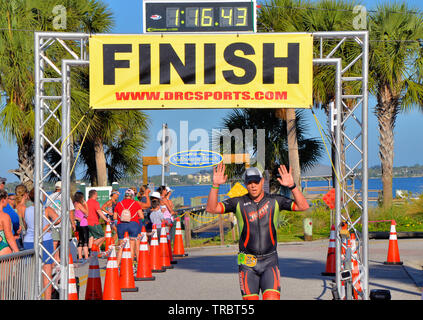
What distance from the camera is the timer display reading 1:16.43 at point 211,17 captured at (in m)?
10.6

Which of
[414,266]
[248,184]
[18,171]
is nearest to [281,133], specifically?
[18,171]

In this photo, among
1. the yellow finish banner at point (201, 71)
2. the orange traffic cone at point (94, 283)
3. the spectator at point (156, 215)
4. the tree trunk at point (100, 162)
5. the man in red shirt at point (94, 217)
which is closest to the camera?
the orange traffic cone at point (94, 283)

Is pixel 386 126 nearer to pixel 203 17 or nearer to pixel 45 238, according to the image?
pixel 203 17

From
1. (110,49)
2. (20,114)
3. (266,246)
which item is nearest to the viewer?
(266,246)

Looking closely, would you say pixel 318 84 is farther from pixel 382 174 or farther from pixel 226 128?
pixel 226 128

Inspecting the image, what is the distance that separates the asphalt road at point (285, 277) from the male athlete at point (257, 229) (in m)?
4.29

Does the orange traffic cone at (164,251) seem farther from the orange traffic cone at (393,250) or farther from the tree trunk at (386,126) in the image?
the tree trunk at (386,126)

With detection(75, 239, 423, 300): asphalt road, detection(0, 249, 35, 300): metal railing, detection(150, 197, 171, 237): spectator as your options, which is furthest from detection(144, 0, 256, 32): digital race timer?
detection(150, 197, 171, 237): spectator

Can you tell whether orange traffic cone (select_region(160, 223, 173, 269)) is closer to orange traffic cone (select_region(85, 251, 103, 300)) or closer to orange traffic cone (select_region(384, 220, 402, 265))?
orange traffic cone (select_region(384, 220, 402, 265))

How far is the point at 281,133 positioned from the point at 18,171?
1418 cm

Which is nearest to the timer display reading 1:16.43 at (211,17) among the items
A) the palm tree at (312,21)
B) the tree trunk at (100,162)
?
the palm tree at (312,21)

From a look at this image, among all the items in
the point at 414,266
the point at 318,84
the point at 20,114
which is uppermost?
the point at 318,84

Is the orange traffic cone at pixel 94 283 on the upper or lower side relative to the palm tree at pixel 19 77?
lower

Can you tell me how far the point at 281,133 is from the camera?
31.8m
